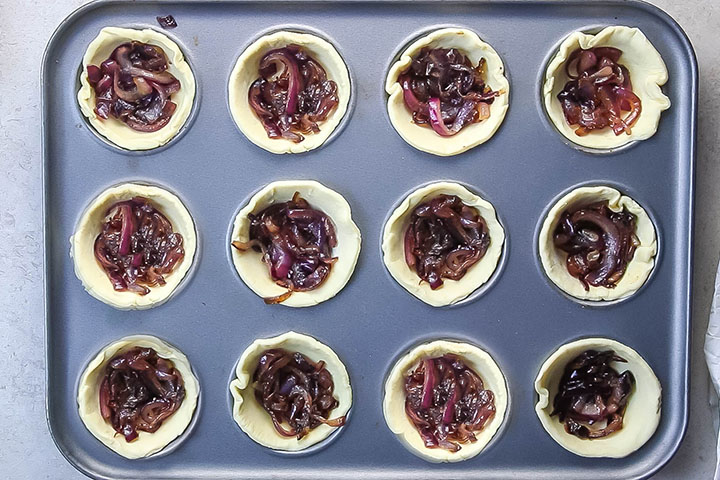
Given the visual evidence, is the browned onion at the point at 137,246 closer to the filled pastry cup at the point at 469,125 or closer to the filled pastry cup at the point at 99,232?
the filled pastry cup at the point at 99,232

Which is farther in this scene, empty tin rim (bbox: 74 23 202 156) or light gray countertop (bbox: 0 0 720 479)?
light gray countertop (bbox: 0 0 720 479)

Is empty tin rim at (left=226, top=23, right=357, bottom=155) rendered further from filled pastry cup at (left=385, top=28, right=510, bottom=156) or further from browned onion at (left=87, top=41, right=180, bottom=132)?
browned onion at (left=87, top=41, right=180, bottom=132)

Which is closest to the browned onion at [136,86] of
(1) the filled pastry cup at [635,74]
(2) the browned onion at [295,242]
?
(2) the browned onion at [295,242]

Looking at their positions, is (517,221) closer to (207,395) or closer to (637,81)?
(637,81)

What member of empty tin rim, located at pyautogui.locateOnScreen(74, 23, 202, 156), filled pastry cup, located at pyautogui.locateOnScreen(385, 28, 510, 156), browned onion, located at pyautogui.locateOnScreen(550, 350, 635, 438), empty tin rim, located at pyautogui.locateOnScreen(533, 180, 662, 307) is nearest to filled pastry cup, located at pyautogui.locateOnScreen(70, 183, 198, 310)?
empty tin rim, located at pyautogui.locateOnScreen(74, 23, 202, 156)

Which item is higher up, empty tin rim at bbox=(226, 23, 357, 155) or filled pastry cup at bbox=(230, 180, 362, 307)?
empty tin rim at bbox=(226, 23, 357, 155)

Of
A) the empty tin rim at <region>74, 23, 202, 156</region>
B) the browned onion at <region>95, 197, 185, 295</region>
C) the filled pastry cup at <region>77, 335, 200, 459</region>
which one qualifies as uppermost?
the empty tin rim at <region>74, 23, 202, 156</region>
